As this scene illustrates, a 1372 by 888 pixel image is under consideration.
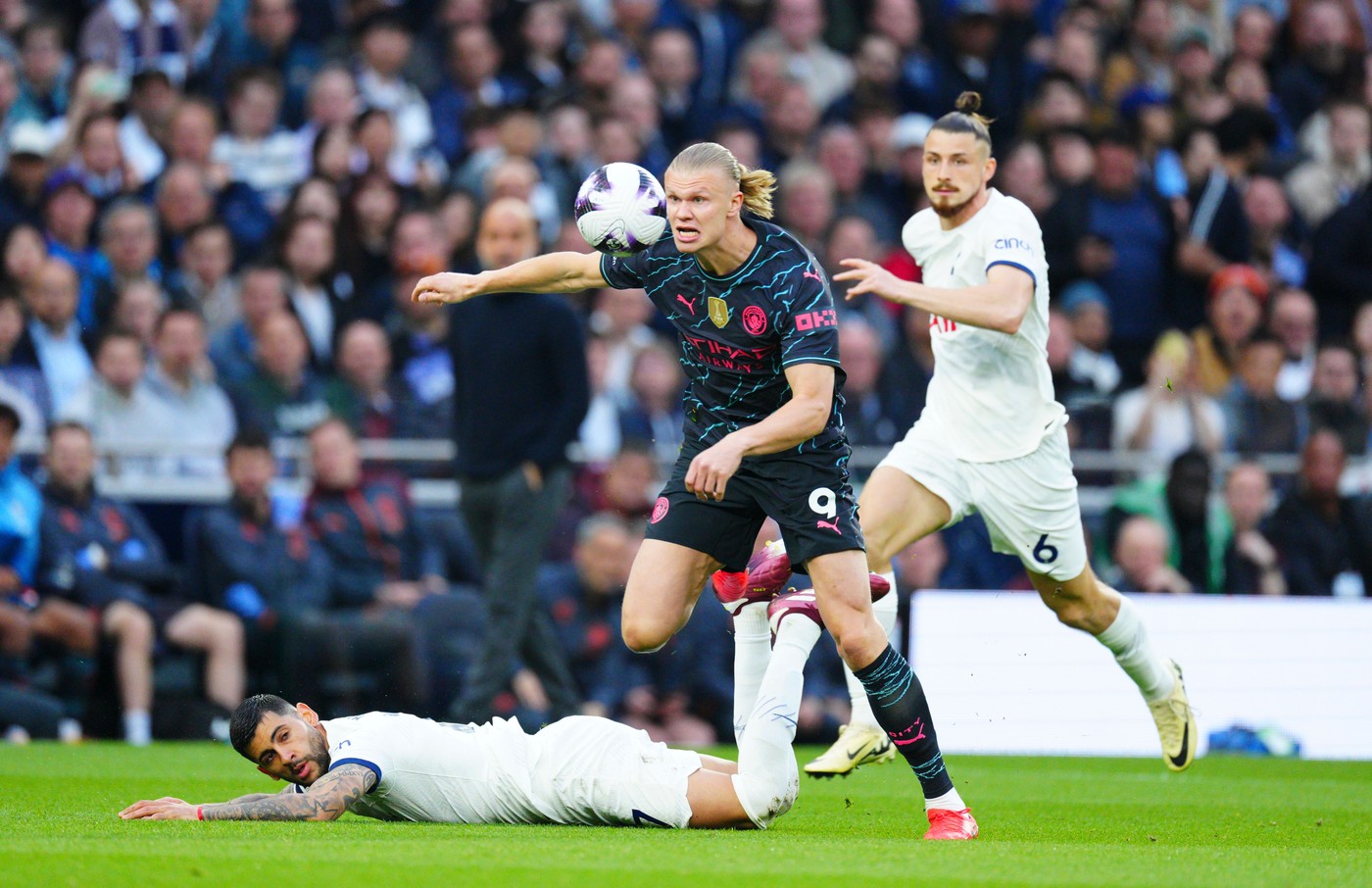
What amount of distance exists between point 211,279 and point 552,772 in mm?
7073

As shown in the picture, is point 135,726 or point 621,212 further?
point 135,726

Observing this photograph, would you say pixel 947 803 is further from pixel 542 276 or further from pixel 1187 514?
pixel 1187 514

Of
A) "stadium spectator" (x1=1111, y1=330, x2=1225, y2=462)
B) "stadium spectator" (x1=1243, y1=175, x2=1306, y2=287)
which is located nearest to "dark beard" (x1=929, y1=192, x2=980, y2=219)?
"stadium spectator" (x1=1111, y1=330, x2=1225, y2=462)

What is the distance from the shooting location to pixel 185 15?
1427cm

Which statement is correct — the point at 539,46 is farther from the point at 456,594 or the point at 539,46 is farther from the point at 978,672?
the point at 978,672

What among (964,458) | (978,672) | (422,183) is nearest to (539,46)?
(422,183)

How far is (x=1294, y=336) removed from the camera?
14.1m

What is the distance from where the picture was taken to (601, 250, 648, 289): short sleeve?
6770 millimetres

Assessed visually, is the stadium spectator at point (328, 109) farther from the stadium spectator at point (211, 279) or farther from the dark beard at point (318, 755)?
the dark beard at point (318, 755)

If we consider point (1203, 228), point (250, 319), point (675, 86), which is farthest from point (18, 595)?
point (1203, 228)

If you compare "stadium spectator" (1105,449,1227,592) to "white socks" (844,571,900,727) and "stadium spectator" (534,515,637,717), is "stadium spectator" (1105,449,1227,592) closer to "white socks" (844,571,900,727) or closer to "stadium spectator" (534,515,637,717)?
"stadium spectator" (534,515,637,717)

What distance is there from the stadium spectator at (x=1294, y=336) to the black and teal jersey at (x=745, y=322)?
8353 millimetres

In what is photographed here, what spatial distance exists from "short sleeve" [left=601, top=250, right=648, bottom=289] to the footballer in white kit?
1610mm

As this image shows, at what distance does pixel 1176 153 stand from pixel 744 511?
1014 centimetres
